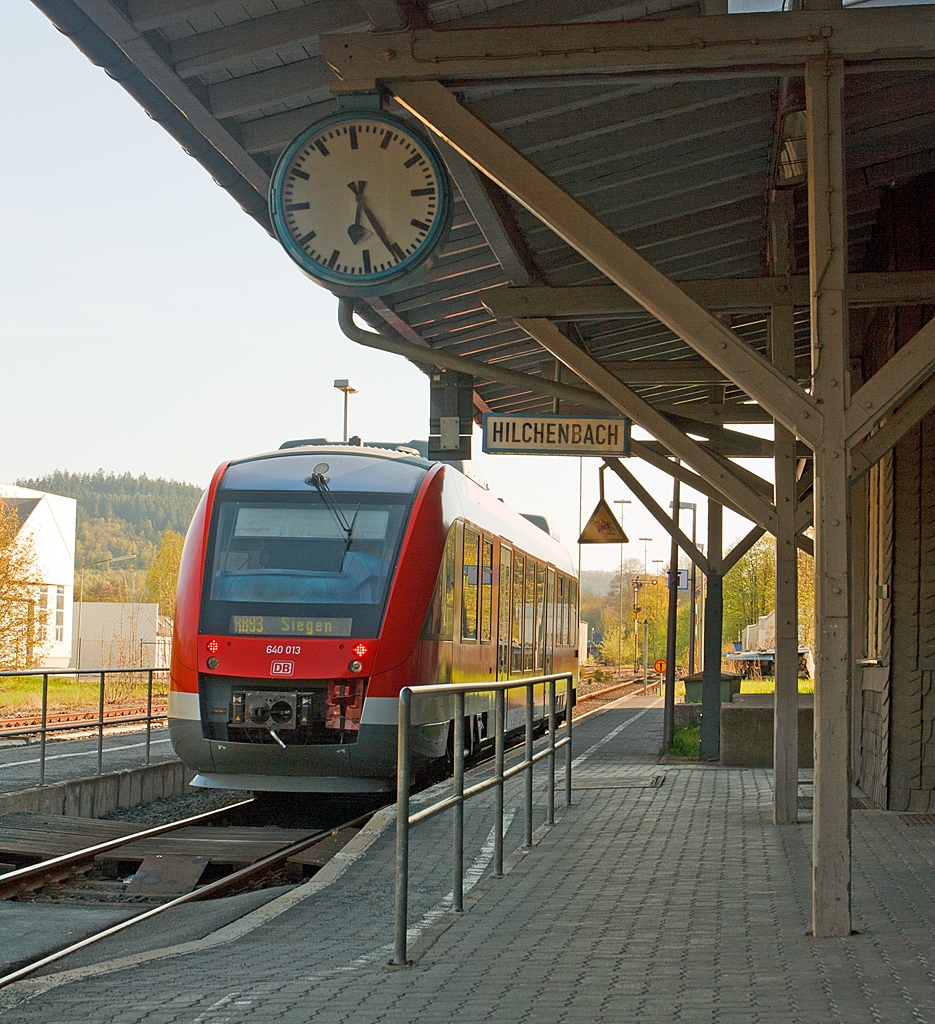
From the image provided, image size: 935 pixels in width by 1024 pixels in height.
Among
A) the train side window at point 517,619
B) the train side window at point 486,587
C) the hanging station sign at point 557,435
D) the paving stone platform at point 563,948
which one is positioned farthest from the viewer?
the train side window at point 517,619

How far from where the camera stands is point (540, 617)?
1784 centimetres

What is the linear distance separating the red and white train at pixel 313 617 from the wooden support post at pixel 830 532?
406 centimetres

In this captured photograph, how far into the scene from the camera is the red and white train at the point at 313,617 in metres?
10.3

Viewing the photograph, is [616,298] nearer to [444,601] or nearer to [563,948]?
[444,601]

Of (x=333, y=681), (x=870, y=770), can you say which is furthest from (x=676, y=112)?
(x=870, y=770)

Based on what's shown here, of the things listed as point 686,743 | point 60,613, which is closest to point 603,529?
point 686,743

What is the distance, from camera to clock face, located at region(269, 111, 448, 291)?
6.25 meters

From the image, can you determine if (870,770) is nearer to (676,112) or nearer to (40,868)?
(676,112)

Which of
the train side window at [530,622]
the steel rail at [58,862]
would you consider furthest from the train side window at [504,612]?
the steel rail at [58,862]

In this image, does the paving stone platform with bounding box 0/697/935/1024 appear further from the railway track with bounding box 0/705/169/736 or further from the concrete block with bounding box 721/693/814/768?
the railway track with bounding box 0/705/169/736

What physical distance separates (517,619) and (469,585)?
319cm

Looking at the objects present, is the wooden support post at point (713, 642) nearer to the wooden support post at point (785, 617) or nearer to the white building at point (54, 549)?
the wooden support post at point (785, 617)

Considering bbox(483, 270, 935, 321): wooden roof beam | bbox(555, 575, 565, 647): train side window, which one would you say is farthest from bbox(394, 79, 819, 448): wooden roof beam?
bbox(555, 575, 565, 647): train side window

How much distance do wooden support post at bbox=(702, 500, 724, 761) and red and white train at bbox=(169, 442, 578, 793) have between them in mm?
3961
